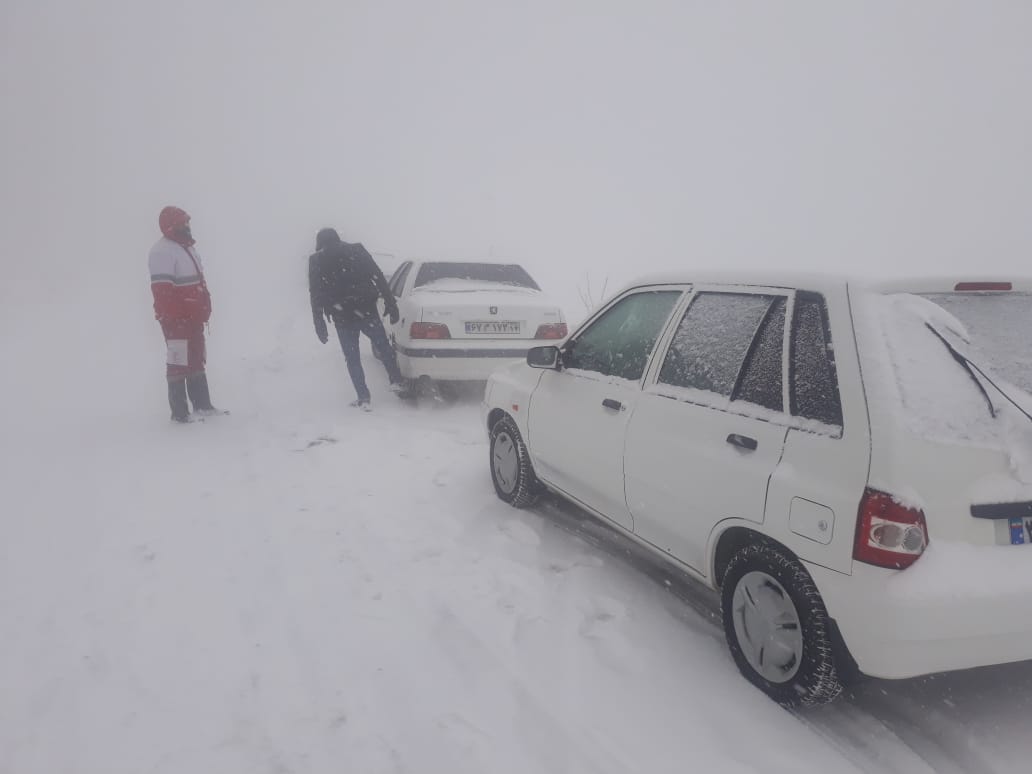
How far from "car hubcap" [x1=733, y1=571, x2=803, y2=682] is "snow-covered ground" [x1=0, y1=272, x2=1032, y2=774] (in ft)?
0.55

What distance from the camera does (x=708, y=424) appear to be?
2660 mm

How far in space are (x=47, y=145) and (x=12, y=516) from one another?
60054 millimetres

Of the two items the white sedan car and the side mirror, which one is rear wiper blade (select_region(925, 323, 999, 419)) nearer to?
the side mirror

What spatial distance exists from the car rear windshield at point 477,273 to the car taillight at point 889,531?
20.5 ft

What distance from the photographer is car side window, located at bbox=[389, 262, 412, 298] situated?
27.6ft

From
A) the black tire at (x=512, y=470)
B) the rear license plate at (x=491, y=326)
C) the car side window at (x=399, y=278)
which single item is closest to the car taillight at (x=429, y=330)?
the rear license plate at (x=491, y=326)

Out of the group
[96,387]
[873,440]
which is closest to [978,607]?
[873,440]

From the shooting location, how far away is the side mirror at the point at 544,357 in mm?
3828

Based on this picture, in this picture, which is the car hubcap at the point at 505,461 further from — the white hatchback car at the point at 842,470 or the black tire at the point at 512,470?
the white hatchback car at the point at 842,470

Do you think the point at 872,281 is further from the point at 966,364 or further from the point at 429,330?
the point at 429,330

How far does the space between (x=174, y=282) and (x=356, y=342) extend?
192 cm

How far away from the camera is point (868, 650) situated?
6.64ft

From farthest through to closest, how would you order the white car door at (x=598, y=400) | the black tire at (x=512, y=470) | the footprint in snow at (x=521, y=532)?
the black tire at (x=512, y=470), the footprint in snow at (x=521, y=532), the white car door at (x=598, y=400)

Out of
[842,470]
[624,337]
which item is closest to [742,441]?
[842,470]
